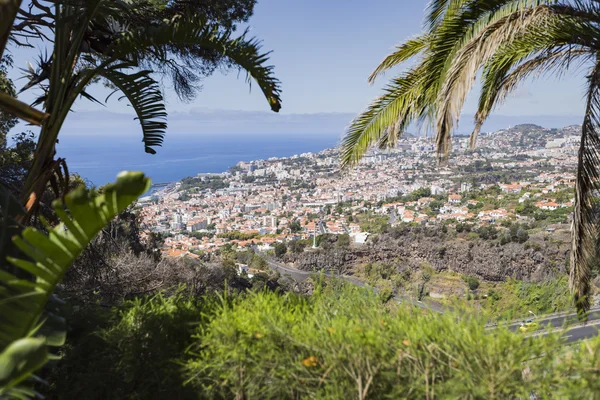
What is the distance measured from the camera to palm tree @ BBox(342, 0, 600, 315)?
329 centimetres

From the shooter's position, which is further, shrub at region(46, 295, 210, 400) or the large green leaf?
shrub at region(46, 295, 210, 400)

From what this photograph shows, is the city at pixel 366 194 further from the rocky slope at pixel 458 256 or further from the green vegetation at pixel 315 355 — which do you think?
the green vegetation at pixel 315 355

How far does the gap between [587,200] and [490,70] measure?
1.65m

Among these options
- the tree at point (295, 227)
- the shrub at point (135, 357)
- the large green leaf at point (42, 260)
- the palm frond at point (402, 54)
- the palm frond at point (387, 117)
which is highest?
the palm frond at point (402, 54)

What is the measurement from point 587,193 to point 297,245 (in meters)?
20.4

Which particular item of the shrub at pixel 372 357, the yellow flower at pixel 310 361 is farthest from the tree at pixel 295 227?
the yellow flower at pixel 310 361

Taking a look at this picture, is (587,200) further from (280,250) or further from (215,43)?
(280,250)

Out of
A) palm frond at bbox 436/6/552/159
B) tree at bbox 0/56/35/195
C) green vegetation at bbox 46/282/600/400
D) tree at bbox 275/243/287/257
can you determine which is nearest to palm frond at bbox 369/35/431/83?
palm frond at bbox 436/6/552/159

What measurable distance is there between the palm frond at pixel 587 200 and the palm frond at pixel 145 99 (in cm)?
321

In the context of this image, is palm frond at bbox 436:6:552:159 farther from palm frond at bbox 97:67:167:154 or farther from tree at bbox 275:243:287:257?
tree at bbox 275:243:287:257

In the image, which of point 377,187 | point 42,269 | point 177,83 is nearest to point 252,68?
point 42,269

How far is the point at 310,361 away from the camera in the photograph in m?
1.41

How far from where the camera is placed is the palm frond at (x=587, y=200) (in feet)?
11.9

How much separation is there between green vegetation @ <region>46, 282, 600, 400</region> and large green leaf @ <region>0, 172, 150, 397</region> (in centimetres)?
56
